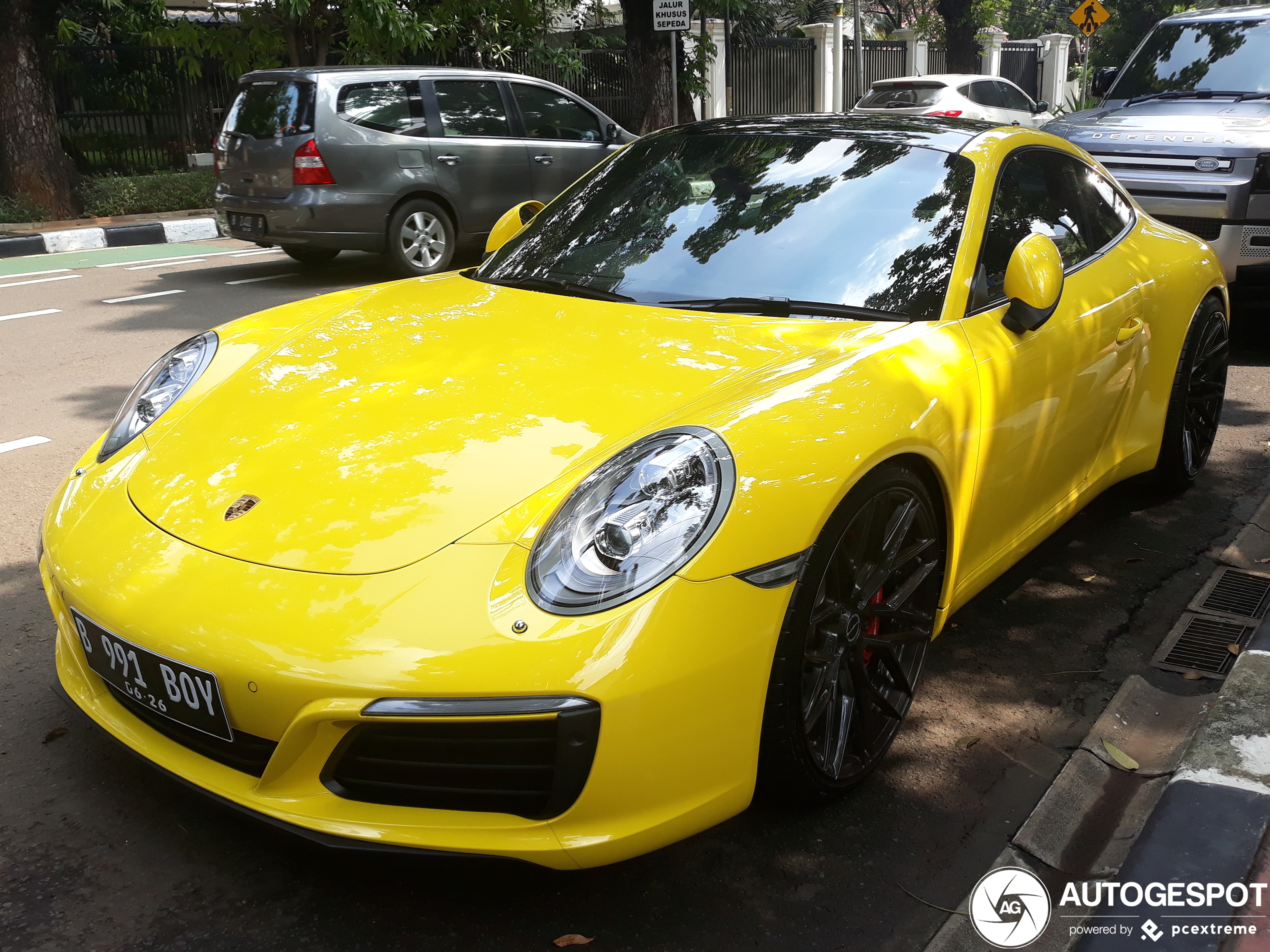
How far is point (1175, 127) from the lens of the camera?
7117 mm

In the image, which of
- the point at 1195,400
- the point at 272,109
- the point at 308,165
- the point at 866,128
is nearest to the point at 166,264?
the point at 272,109

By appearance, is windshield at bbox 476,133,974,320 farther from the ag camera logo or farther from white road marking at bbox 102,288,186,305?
white road marking at bbox 102,288,186,305

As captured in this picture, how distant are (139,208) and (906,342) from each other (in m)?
13.5

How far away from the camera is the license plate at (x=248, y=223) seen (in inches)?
370

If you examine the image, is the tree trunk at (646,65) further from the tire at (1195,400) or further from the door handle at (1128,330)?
the door handle at (1128,330)

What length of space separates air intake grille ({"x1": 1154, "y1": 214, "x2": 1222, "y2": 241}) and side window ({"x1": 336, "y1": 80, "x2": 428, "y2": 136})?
19.1ft

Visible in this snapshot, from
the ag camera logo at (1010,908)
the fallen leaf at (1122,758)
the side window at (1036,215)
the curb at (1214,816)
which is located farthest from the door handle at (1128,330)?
the ag camera logo at (1010,908)

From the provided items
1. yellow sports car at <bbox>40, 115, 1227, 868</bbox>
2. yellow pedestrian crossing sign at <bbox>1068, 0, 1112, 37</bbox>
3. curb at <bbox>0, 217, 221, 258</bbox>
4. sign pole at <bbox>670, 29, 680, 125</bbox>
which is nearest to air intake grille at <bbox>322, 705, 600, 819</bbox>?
yellow sports car at <bbox>40, 115, 1227, 868</bbox>

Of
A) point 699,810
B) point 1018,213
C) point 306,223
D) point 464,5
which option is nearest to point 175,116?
point 464,5

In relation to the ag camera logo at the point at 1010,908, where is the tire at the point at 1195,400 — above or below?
above

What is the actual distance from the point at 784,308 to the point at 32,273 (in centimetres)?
951

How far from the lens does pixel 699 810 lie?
209 centimetres

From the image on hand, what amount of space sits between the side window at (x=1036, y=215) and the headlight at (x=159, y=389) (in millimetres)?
2003

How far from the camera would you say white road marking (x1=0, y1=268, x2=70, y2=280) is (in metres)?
10.2
